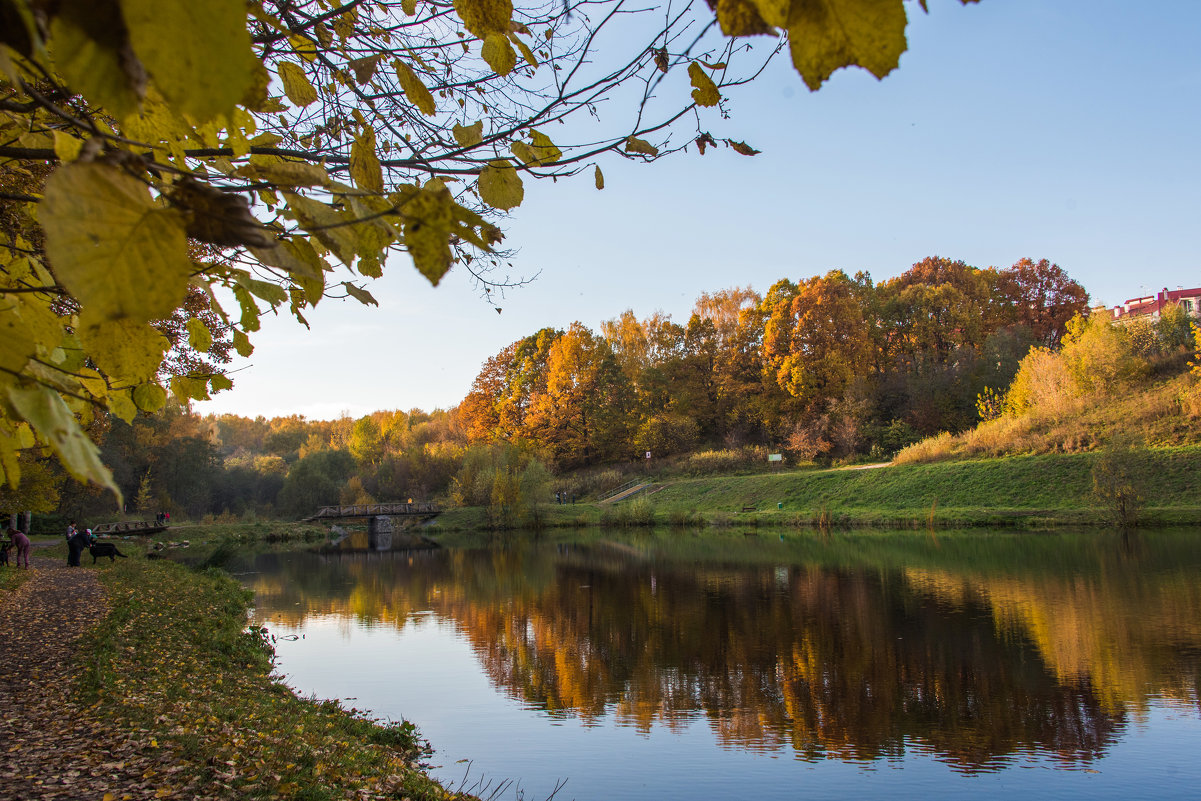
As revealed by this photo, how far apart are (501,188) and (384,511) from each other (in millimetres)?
38702

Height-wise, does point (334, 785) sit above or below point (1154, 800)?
above

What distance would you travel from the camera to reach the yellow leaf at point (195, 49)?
1.35ft

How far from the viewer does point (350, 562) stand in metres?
24.3

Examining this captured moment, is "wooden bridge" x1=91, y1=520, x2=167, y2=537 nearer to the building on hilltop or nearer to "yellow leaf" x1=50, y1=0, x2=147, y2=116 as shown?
"yellow leaf" x1=50, y1=0, x2=147, y2=116

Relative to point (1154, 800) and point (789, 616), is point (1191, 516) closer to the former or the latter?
point (789, 616)

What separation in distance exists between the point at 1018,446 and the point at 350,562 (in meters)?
25.4

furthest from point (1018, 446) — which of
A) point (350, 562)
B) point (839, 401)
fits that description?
point (350, 562)

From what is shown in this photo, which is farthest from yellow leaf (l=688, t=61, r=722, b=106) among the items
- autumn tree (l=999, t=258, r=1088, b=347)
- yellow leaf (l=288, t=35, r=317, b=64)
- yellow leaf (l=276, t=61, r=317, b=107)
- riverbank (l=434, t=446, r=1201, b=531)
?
autumn tree (l=999, t=258, r=1088, b=347)

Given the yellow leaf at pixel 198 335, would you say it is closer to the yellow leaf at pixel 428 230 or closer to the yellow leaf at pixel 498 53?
the yellow leaf at pixel 498 53

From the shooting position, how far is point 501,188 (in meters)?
1.24

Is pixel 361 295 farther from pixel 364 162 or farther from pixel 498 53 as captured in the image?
Answer: pixel 498 53

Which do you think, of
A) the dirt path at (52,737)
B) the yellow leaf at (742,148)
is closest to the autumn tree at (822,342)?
the dirt path at (52,737)

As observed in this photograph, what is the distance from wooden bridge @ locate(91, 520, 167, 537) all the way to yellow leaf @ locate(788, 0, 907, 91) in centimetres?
3382

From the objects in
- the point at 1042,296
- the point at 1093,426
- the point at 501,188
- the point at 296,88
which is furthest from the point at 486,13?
the point at 1042,296
